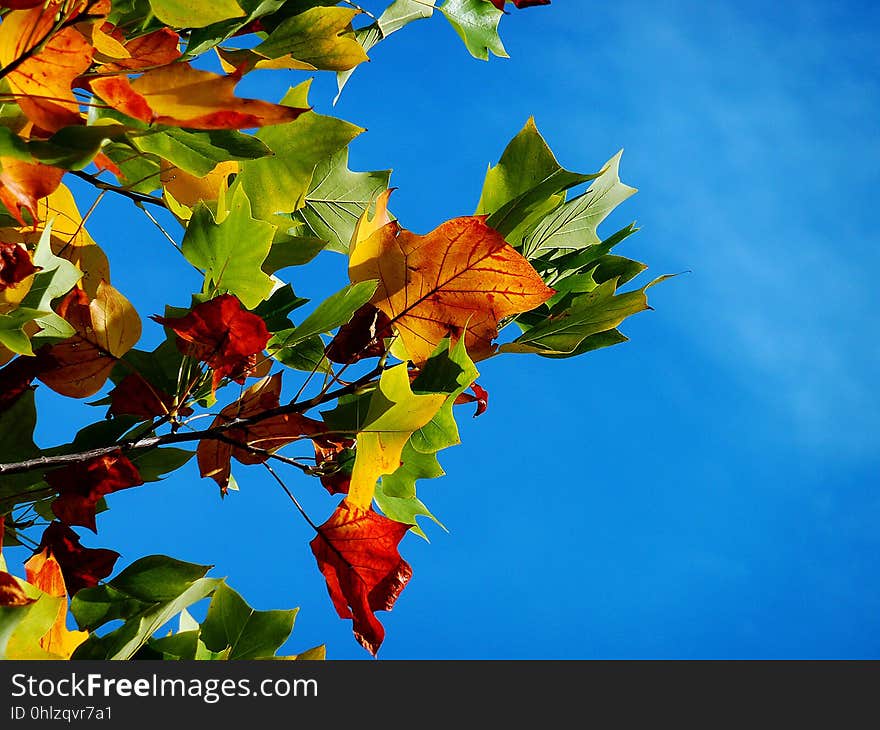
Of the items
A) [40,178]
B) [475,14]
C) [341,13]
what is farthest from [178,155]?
[475,14]

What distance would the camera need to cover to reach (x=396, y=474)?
58cm

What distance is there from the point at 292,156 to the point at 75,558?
1.02ft

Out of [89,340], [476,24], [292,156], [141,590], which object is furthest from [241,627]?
[476,24]

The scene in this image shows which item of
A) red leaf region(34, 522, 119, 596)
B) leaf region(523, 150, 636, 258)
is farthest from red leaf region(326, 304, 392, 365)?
red leaf region(34, 522, 119, 596)

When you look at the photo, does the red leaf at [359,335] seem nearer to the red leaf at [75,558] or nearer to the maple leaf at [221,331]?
the maple leaf at [221,331]

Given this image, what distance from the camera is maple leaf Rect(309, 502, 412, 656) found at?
536 millimetres

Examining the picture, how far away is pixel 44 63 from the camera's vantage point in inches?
15.6

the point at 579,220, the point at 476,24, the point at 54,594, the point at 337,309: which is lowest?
the point at 54,594

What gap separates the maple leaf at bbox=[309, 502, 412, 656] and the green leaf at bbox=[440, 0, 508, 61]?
43 centimetres

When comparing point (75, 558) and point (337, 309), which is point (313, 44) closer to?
point (337, 309)

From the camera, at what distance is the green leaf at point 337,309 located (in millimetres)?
488

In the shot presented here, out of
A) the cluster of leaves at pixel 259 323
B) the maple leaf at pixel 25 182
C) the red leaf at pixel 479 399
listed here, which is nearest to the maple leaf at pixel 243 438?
the cluster of leaves at pixel 259 323

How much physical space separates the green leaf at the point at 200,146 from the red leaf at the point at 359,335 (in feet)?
0.45
